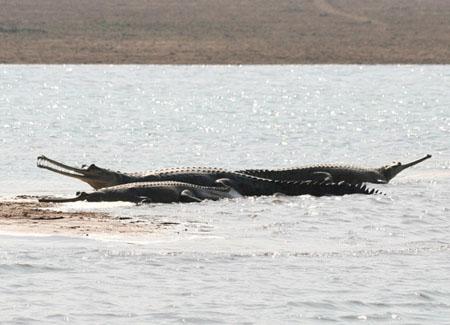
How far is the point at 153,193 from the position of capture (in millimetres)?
16578

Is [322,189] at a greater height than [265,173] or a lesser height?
lesser

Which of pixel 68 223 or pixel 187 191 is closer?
pixel 68 223

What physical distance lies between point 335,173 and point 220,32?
114 feet

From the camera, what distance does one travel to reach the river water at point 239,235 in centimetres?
1110

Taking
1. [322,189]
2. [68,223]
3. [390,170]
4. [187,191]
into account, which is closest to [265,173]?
[322,189]

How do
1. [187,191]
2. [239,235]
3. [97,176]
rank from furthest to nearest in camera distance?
[97,176], [187,191], [239,235]

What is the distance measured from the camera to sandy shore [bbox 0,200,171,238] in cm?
1395

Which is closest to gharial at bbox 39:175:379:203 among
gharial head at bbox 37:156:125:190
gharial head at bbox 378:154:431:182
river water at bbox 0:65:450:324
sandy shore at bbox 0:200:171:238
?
river water at bbox 0:65:450:324

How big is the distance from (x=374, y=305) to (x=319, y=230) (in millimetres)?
3578

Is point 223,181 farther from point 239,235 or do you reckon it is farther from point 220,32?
point 220,32

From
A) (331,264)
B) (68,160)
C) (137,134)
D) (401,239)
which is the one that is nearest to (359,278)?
(331,264)

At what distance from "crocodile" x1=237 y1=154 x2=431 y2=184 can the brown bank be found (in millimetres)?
29419

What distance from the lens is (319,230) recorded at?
14.7 meters

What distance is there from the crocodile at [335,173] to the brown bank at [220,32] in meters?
29.4
